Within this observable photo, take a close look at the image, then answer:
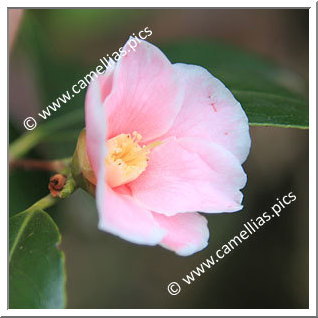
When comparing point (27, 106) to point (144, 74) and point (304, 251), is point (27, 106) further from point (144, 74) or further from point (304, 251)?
point (144, 74)

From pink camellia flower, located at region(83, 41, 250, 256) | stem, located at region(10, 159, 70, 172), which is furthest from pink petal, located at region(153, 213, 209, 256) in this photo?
stem, located at region(10, 159, 70, 172)

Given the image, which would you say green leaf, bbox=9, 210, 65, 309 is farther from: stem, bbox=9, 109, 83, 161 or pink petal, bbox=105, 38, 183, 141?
stem, bbox=9, 109, 83, 161

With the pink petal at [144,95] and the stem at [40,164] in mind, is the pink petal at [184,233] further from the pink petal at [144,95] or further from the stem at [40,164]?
the stem at [40,164]

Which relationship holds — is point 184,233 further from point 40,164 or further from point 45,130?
point 45,130

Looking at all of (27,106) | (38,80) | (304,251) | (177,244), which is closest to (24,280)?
(177,244)

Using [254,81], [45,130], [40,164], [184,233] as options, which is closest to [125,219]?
[184,233]
